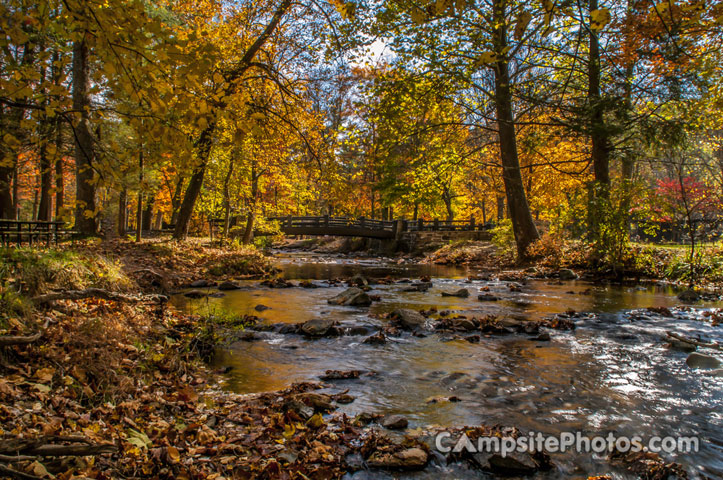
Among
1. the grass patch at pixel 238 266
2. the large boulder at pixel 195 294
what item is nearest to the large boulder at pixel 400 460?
the large boulder at pixel 195 294

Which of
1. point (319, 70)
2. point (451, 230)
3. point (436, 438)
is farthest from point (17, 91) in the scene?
point (451, 230)

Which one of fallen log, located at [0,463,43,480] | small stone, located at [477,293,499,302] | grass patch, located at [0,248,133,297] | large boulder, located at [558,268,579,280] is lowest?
small stone, located at [477,293,499,302]

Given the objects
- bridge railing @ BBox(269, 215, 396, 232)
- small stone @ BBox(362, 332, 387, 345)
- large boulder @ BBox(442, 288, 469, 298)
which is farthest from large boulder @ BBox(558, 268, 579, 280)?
bridge railing @ BBox(269, 215, 396, 232)

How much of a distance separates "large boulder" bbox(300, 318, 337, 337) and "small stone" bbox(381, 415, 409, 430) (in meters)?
3.06

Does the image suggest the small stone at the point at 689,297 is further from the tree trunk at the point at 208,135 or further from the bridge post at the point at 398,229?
the bridge post at the point at 398,229

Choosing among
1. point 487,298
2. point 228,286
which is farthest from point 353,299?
point 228,286

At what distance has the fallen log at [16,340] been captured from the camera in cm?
338

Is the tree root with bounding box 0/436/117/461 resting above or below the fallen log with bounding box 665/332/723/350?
above

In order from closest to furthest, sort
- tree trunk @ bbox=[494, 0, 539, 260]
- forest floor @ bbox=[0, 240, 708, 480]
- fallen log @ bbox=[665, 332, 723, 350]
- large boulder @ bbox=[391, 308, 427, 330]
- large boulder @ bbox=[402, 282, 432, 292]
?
1. forest floor @ bbox=[0, 240, 708, 480]
2. fallen log @ bbox=[665, 332, 723, 350]
3. large boulder @ bbox=[391, 308, 427, 330]
4. large boulder @ bbox=[402, 282, 432, 292]
5. tree trunk @ bbox=[494, 0, 539, 260]

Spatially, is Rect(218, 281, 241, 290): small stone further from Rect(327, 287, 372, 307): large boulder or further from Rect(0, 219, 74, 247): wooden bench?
Rect(0, 219, 74, 247): wooden bench

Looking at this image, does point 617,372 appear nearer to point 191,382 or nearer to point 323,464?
point 323,464

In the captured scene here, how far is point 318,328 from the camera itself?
6.70 m

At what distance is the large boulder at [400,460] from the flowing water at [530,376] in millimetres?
96

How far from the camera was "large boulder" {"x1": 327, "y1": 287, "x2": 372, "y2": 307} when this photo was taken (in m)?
9.27
